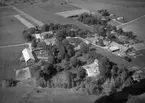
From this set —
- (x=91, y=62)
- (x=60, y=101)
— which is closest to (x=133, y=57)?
(x=91, y=62)

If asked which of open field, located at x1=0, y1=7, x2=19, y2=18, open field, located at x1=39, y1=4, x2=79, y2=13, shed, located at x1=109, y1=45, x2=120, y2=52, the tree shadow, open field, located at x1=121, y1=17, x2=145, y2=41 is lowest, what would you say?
the tree shadow

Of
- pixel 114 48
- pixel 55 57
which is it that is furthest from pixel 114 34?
pixel 55 57

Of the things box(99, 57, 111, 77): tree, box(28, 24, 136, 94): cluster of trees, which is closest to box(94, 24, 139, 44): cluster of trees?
box(28, 24, 136, 94): cluster of trees

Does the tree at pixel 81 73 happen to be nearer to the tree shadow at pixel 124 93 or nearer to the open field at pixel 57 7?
the tree shadow at pixel 124 93

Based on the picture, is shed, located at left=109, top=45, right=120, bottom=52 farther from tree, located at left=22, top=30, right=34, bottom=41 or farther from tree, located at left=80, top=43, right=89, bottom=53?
tree, located at left=22, top=30, right=34, bottom=41

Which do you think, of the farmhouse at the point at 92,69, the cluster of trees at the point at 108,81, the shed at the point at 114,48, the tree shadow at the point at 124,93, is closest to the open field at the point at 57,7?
the shed at the point at 114,48

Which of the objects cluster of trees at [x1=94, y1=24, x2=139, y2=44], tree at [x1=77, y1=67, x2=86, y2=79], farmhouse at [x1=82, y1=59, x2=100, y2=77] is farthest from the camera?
cluster of trees at [x1=94, y1=24, x2=139, y2=44]
